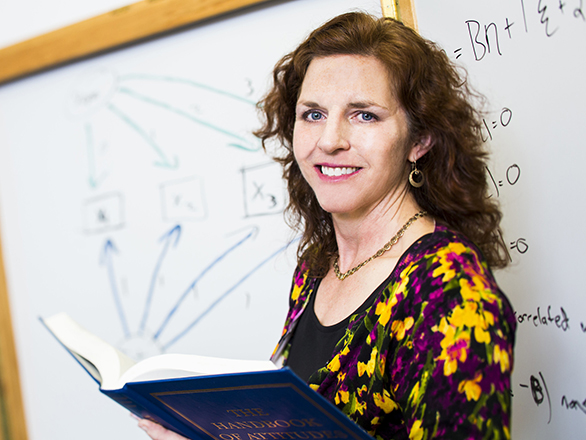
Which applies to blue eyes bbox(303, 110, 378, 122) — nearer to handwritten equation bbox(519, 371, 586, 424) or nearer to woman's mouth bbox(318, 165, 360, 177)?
woman's mouth bbox(318, 165, 360, 177)

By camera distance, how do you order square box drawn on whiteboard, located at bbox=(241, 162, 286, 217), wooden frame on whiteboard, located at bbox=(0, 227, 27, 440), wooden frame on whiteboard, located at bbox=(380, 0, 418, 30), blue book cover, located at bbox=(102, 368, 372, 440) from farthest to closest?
wooden frame on whiteboard, located at bbox=(0, 227, 27, 440) → square box drawn on whiteboard, located at bbox=(241, 162, 286, 217) → wooden frame on whiteboard, located at bbox=(380, 0, 418, 30) → blue book cover, located at bbox=(102, 368, 372, 440)

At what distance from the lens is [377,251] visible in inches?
31.5

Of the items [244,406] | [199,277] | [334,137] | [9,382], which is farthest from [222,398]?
[9,382]

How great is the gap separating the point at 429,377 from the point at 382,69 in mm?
411

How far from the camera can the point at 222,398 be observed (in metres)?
0.57

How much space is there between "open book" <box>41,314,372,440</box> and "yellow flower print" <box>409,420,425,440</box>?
0.06m

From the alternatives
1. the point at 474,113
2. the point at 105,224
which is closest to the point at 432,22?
the point at 474,113

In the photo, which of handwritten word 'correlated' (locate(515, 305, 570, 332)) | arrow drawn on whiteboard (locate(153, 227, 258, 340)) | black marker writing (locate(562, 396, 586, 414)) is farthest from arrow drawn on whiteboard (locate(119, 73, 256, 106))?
black marker writing (locate(562, 396, 586, 414))

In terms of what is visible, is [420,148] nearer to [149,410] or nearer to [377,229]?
[377,229]

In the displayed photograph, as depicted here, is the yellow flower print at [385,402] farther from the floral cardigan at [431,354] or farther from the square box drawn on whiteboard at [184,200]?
the square box drawn on whiteboard at [184,200]

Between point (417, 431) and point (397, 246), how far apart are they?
27 cm

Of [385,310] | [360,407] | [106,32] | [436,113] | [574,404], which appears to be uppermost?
[106,32]

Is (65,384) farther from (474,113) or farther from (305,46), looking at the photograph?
(474,113)

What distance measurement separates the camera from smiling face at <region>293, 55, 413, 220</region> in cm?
74
